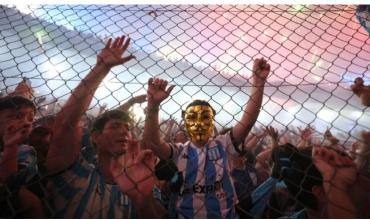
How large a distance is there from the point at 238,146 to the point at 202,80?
1677 cm

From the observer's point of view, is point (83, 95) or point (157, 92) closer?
point (83, 95)

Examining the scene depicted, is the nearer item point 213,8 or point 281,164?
point 281,164

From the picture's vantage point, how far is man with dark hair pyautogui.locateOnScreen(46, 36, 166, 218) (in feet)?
4.66

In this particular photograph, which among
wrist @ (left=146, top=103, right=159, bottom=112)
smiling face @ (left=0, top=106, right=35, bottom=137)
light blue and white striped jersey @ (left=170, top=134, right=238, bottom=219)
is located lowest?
light blue and white striped jersey @ (left=170, top=134, right=238, bottom=219)

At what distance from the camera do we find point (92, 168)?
70.5 inches

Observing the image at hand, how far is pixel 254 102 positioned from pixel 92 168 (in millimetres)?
1117

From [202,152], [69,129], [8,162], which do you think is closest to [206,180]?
[202,152]

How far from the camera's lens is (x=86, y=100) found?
5.46 ft

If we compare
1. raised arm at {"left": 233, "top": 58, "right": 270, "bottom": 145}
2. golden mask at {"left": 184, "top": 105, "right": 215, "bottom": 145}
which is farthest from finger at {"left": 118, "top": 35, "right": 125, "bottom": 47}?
raised arm at {"left": 233, "top": 58, "right": 270, "bottom": 145}

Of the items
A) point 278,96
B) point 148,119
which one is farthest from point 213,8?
point 278,96

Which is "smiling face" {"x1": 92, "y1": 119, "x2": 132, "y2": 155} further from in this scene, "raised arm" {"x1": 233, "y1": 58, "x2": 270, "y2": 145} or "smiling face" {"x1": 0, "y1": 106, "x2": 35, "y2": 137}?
"raised arm" {"x1": 233, "y1": 58, "x2": 270, "y2": 145}

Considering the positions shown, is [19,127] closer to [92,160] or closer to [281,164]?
[92,160]

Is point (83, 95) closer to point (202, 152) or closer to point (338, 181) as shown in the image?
point (202, 152)

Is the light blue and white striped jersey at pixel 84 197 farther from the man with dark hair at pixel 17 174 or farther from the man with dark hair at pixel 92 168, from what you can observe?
the man with dark hair at pixel 17 174
